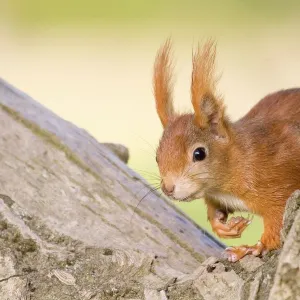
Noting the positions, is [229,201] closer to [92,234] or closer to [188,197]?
[188,197]

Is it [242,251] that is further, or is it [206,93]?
[206,93]

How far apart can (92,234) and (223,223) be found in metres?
0.36

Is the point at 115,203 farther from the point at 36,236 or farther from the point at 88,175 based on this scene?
the point at 36,236

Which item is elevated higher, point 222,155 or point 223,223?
point 222,155

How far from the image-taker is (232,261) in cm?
163

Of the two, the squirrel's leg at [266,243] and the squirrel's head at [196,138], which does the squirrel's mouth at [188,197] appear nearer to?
the squirrel's head at [196,138]

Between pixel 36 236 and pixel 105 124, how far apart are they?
103 inches

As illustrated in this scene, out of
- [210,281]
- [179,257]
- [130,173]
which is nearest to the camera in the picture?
[210,281]

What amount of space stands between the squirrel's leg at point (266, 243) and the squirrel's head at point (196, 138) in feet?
0.58

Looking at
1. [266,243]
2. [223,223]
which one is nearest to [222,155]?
[223,223]

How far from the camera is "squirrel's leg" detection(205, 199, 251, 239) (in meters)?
2.02

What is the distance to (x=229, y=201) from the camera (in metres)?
2.07

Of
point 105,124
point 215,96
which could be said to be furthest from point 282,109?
point 105,124

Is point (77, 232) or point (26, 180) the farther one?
point (26, 180)
